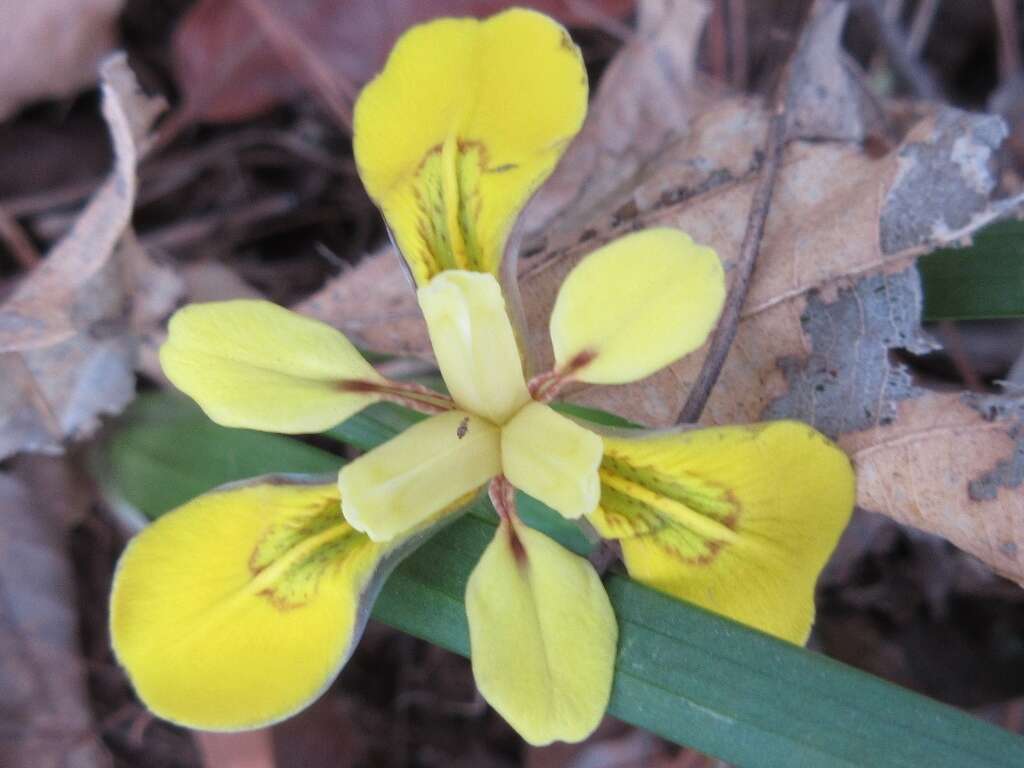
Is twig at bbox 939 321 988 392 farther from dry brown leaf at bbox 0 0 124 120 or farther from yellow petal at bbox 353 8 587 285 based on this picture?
dry brown leaf at bbox 0 0 124 120

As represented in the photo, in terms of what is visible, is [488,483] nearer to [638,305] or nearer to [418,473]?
[418,473]

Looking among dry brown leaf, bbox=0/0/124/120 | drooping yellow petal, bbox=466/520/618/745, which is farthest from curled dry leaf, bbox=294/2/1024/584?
dry brown leaf, bbox=0/0/124/120

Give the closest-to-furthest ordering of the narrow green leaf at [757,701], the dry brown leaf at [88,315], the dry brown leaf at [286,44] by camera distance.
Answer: the narrow green leaf at [757,701] → the dry brown leaf at [88,315] → the dry brown leaf at [286,44]

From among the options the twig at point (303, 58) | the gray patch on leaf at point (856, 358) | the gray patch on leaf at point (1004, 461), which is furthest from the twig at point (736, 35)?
the gray patch on leaf at point (1004, 461)

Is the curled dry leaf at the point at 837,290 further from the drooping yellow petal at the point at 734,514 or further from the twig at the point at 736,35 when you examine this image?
the twig at the point at 736,35

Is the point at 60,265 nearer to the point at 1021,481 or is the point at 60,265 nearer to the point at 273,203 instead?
the point at 273,203

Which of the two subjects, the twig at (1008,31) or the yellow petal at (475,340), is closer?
the yellow petal at (475,340)

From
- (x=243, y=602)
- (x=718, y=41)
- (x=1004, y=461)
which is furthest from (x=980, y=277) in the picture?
(x=243, y=602)
